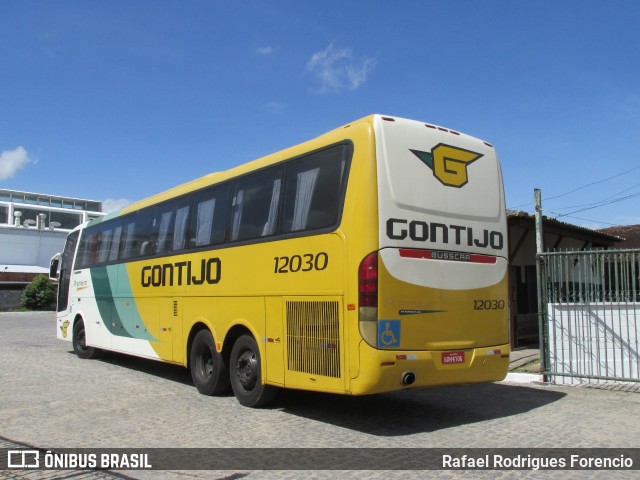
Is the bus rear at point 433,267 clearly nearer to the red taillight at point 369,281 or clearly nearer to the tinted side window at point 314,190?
the red taillight at point 369,281

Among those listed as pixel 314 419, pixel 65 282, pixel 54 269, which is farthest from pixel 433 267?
pixel 54 269

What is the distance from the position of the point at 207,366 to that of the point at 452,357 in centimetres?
424

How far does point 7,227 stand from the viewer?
5222cm

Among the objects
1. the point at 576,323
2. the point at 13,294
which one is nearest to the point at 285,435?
the point at 576,323

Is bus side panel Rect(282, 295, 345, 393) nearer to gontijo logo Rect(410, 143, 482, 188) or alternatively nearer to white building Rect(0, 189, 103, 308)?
gontijo logo Rect(410, 143, 482, 188)

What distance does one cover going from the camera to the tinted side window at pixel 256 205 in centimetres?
813

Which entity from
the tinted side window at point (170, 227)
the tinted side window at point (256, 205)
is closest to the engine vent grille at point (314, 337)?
the tinted side window at point (256, 205)

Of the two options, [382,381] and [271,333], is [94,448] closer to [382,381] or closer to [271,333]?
[271,333]

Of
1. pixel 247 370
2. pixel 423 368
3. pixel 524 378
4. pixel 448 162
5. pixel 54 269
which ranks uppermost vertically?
pixel 448 162

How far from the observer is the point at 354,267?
6641 mm

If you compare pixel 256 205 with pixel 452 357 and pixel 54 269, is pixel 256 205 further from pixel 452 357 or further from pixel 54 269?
pixel 54 269

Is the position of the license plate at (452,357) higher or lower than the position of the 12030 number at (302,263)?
lower

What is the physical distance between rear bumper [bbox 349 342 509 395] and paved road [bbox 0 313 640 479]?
58 centimetres

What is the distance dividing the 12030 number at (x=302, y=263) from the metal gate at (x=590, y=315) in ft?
16.3
